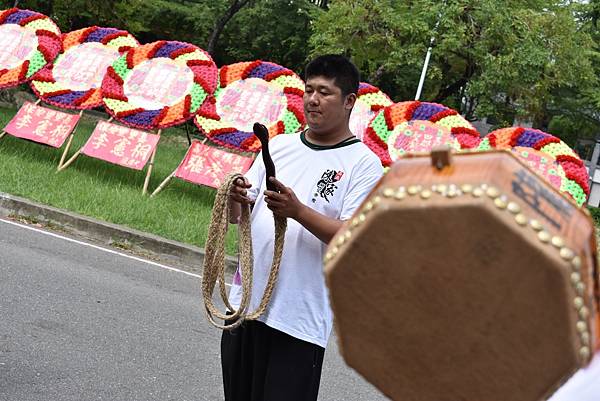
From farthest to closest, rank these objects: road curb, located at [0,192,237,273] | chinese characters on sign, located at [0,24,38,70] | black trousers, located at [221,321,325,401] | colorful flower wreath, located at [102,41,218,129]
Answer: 1. chinese characters on sign, located at [0,24,38,70]
2. colorful flower wreath, located at [102,41,218,129]
3. road curb, located at [0,192,237,273]
4. black trousers, located at [221,321,325,401]

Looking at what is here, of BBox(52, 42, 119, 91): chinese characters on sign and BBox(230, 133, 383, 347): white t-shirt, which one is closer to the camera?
BBox(230, 133, 383, 347): white t-shirt

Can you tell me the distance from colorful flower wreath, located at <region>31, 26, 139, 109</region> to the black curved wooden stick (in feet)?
29.4

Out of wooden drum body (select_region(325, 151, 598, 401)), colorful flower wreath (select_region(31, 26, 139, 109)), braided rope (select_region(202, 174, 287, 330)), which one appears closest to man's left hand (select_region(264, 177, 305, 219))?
braided rope (select_region(202, 174, 287, 330))

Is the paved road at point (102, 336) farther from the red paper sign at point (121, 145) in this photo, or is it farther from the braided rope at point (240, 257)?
the red paper sign at point (121, 145)

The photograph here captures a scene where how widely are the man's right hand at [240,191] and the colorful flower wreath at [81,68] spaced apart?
8.77m

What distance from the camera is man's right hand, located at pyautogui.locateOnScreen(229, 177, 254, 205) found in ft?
9.45

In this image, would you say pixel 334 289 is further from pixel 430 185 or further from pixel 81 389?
pixel 81 389

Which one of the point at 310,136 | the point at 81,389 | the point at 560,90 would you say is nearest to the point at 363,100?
the point at 81,389

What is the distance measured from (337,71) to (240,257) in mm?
694

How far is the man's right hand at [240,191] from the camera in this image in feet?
9.45

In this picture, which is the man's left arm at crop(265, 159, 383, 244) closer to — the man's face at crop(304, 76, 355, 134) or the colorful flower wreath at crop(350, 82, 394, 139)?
the man's face at crop(304, 76, 355, 134)

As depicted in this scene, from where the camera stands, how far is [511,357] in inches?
50.2

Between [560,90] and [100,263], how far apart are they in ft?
68.4

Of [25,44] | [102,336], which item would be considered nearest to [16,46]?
[25,44]
